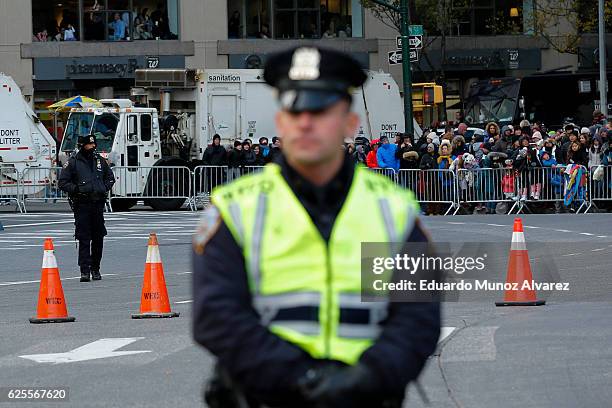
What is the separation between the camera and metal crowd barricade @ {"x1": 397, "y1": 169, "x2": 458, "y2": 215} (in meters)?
30.8

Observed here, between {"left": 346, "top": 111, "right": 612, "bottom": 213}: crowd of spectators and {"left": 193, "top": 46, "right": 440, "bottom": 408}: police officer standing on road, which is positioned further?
{"left": 346, "top": 111, "right": 612, "bottom": 213}: crowd of spectators

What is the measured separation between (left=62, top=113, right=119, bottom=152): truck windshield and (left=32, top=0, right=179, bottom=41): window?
14.0 meters

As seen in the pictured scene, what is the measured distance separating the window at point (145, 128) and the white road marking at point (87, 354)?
22.8 meters

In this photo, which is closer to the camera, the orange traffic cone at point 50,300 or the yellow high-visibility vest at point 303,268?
the yellow high-visibility vest at point 303,268

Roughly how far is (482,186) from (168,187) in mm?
7510

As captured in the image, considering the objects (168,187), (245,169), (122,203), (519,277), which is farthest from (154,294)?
(122,203)

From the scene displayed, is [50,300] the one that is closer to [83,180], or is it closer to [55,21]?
[83,180]

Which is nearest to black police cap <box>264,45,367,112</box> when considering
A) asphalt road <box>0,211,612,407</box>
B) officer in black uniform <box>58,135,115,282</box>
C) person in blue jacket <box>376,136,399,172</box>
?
asphalt road <box>0,211,612,407</box>

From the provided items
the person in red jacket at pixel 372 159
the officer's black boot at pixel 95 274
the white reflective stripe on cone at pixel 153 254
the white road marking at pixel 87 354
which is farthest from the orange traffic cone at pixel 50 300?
the person in red jacket at pixel 372 159

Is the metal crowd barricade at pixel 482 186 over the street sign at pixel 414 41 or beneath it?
beneath

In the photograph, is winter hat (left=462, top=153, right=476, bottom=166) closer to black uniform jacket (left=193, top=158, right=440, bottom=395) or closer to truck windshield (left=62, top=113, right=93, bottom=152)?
truck windshield (left=62, top=113, right=93, bottom=152)

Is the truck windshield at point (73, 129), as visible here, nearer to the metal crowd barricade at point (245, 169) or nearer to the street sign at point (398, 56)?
the metal crowd barricade at point (245, 169)

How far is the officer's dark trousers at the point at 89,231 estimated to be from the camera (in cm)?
1828

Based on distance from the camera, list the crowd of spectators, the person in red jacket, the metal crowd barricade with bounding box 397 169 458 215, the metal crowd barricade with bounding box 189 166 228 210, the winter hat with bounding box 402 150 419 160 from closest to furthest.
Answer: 1. the crowd of spectators
2. the metal crowd barricade with bounding box 397 169 458 215
3. the winter hat with bounding box 402 150 419 160
4. the person in red jacket
5. the metal crowd barricade with bounding box 189 166 228 210
